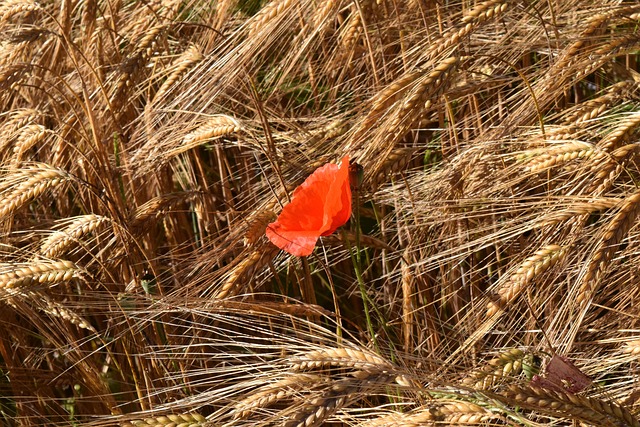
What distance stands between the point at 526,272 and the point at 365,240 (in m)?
0.32

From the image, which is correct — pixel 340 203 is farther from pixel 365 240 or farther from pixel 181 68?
pixel 181 68

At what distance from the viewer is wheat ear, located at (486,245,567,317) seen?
1313mm

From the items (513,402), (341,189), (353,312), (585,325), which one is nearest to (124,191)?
(353,312)

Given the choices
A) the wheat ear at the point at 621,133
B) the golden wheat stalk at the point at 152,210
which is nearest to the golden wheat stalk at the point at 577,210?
the wheat ear at the point at 621,133

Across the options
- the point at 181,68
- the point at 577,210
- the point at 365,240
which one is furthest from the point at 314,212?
the point at 181,68

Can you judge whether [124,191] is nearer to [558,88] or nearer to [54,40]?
[54,40]

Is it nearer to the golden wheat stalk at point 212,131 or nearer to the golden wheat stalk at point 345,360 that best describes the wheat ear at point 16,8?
the golden wheat stalk at point 212,131

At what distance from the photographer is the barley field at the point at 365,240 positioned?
3.78ft

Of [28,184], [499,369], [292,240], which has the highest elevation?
[28,184]

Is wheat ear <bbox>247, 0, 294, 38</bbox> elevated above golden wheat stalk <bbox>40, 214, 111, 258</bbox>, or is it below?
above

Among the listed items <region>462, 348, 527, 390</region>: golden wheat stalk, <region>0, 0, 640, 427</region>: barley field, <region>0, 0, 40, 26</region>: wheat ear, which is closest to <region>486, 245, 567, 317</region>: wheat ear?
<region>0, 0, 640, 427</region>: barley field

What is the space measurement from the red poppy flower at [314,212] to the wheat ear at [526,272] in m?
0.33

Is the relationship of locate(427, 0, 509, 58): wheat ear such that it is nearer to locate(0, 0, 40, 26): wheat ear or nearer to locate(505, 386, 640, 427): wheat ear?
locate(505, 386, 640, 427): wheat ear

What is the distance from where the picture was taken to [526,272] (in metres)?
1.32
